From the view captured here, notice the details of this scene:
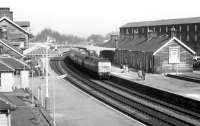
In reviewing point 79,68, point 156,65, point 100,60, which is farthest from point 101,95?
point 79,68

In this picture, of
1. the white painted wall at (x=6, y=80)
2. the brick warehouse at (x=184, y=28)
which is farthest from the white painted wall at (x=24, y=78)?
the brick warehouse at (x=184, y=28)

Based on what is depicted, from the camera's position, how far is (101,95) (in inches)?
1560

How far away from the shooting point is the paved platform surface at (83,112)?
2673 centimetres

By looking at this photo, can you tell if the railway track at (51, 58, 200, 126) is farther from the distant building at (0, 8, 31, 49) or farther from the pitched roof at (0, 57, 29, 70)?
the distant building at (0, 8, 31, 49)

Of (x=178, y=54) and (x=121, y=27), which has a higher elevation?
(x=121, y=27)

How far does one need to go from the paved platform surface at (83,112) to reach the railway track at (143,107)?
0.95 metres

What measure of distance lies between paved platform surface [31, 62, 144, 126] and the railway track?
3.11 ft

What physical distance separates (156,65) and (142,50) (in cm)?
571

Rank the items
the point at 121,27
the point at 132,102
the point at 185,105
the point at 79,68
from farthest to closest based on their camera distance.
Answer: the point at 121,27
the point at 79,68
the point at 132,102
the point at 185,105

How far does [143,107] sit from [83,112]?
5.38 meters

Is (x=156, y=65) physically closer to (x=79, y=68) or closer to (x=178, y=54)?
(x=178, y=54)

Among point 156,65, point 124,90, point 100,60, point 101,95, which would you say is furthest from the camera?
point 156,65

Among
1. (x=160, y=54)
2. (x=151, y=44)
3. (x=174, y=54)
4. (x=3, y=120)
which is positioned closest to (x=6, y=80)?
(x=3, y=120)

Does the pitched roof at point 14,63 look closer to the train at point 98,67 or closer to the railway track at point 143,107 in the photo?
the railway track at point 143,107
